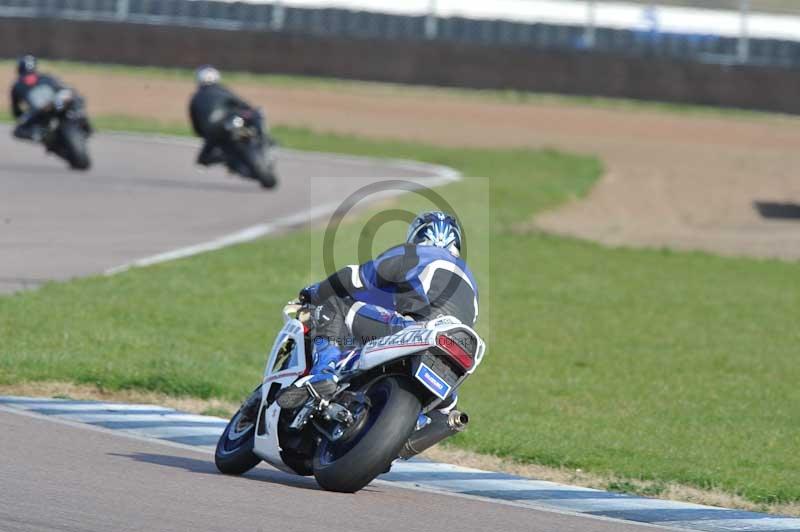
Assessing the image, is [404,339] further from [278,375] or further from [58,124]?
[58,124]

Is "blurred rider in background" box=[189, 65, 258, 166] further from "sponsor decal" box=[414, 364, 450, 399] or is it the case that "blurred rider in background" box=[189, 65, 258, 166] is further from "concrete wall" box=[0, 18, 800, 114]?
"concrete wall" box=[0, 18, 800, 114]

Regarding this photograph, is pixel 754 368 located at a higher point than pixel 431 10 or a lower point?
lower

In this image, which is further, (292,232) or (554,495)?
(292,232)

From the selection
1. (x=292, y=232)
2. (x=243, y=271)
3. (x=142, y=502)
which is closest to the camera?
(x=142, y=502)

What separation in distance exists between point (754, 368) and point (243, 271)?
5.35 m

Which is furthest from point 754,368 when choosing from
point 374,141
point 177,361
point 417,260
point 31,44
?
point 31,44

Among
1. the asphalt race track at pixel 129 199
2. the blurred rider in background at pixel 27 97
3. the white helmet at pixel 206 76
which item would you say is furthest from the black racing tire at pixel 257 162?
the blurred rider in background at pixel 27 97

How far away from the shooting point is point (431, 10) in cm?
3988

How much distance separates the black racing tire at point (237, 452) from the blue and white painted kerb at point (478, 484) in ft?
2.51

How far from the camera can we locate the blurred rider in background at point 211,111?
22.1 meters

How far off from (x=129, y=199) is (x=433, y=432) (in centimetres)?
1407

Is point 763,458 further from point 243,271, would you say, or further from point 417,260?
point 243,271

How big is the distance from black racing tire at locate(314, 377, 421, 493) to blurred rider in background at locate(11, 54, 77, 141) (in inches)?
664

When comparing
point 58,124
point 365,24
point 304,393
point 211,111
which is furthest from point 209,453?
point 365,24
